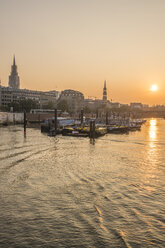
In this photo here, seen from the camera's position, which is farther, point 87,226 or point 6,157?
point 6,157

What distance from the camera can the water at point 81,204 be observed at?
11.1 metres

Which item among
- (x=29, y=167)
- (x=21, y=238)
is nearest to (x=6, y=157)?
(x=29, y=167)

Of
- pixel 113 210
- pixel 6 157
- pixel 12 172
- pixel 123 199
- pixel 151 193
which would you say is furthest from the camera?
pixel 6 157

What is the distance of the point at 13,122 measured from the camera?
289 ft

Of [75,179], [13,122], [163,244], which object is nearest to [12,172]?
[75,179]

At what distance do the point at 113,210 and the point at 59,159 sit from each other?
14.7 metres

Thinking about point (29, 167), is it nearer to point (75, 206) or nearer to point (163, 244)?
point (75, 206)

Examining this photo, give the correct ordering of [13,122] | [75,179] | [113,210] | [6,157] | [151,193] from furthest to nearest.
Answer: [13,122] → [6,157] → [75,179] → [151,193] → [113,210]

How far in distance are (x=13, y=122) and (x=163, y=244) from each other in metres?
83.1

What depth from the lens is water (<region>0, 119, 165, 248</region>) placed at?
36.4ft

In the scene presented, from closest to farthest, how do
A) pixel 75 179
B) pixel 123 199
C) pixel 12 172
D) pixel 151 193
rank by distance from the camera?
pixel 123 199 → pixel 151 193 → pixel 75 179 → pixel 12 172

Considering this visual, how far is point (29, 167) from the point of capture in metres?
23.4

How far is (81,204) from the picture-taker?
1448cm

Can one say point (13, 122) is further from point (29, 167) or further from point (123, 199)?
point (123, 199)
